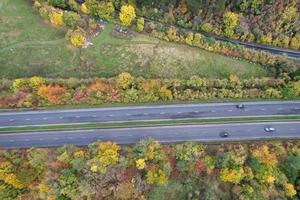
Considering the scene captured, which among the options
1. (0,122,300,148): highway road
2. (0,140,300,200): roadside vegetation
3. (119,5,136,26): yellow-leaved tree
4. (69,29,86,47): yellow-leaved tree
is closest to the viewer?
(0,140,300,200): roadside vegetation

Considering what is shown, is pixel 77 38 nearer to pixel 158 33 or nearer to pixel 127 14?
pixel 127 14

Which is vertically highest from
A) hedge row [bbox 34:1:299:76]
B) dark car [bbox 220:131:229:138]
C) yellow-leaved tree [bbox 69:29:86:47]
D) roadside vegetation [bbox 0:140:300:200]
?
hedge row [bbox 34:1:299:76]

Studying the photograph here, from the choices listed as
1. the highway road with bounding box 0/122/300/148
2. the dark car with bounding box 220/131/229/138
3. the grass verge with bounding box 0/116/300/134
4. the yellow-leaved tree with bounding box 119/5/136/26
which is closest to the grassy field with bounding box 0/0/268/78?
the yellow-leaved tree with bounding box 119/5/136/26

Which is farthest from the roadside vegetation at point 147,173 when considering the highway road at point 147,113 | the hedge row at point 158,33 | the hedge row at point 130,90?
the hedge row at point 158,33

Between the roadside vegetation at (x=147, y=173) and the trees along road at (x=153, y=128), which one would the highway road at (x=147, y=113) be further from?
the roadside vegetation at (x=147, y=173)

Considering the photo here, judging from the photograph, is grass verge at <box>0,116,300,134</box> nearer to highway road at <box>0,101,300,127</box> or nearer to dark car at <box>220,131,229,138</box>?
highway road at <box>0,101,300,127</box>
